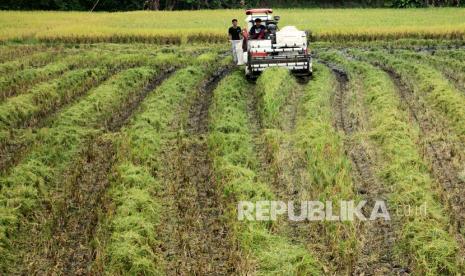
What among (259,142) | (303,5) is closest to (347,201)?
(259,142)

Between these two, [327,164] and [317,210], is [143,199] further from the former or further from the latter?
[327,164]

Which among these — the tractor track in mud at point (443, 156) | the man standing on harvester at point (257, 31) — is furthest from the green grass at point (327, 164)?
the man standing on harvester at point (257, 31)

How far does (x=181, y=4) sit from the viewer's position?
6100 centimetres

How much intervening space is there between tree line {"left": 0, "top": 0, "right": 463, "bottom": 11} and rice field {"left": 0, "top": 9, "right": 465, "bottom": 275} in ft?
124

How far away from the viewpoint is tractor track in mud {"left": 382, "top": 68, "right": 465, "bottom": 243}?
7550mm

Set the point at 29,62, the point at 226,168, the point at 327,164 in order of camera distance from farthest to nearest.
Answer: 1. the point at 29,62
2. the point at 327,164
3. the point at 226,168

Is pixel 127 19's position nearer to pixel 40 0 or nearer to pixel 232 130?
pixel 40 0

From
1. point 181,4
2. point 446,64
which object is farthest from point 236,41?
point 181,4

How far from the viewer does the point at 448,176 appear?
874 cm

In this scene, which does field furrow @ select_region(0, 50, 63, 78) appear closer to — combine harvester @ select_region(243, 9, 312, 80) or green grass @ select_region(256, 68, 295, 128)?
combine harvester @ select_region(243, 9, 312, 80)

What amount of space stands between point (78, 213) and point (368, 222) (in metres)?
3.87

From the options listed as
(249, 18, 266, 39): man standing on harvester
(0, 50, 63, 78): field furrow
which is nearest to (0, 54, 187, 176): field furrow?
(0, 50, 63, 78): field furrow

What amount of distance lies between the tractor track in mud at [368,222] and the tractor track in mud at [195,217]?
1.50 m

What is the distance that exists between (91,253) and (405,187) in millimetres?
4384
